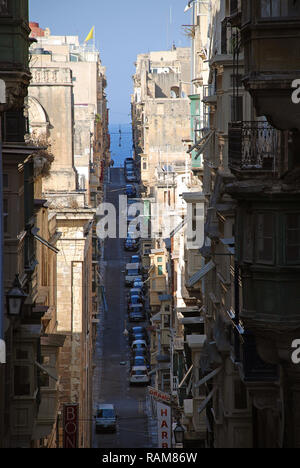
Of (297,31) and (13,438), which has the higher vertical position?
(297,31)

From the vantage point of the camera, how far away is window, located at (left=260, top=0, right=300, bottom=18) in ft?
57.7

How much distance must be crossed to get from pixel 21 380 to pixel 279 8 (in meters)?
12.5

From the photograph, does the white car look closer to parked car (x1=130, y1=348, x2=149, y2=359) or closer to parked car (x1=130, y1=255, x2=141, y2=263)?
parked car (x1=130, y1=348, x2=149, y2=359)

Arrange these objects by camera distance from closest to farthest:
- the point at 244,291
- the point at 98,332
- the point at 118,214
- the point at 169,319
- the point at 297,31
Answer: the point at 297,31 < the point at 244,291 < the point at 169,319 < the point at 98,332 < the point at 118,214

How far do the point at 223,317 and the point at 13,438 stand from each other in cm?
537

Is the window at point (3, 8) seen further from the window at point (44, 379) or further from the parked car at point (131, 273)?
the parked car at point (131, 273)

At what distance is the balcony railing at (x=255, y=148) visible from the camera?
764 inches

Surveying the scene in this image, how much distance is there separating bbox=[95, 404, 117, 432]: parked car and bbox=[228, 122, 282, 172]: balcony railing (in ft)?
122

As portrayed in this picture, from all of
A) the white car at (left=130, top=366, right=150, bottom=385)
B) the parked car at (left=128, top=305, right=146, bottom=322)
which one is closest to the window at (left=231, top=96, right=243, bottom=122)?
Answer: the white car at (left=130, top=366, right=150, bottom=385)

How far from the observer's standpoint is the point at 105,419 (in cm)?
5700

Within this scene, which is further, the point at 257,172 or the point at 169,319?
the point at 169,319

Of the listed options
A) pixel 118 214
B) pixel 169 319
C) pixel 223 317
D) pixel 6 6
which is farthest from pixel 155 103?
pixel 6 6
